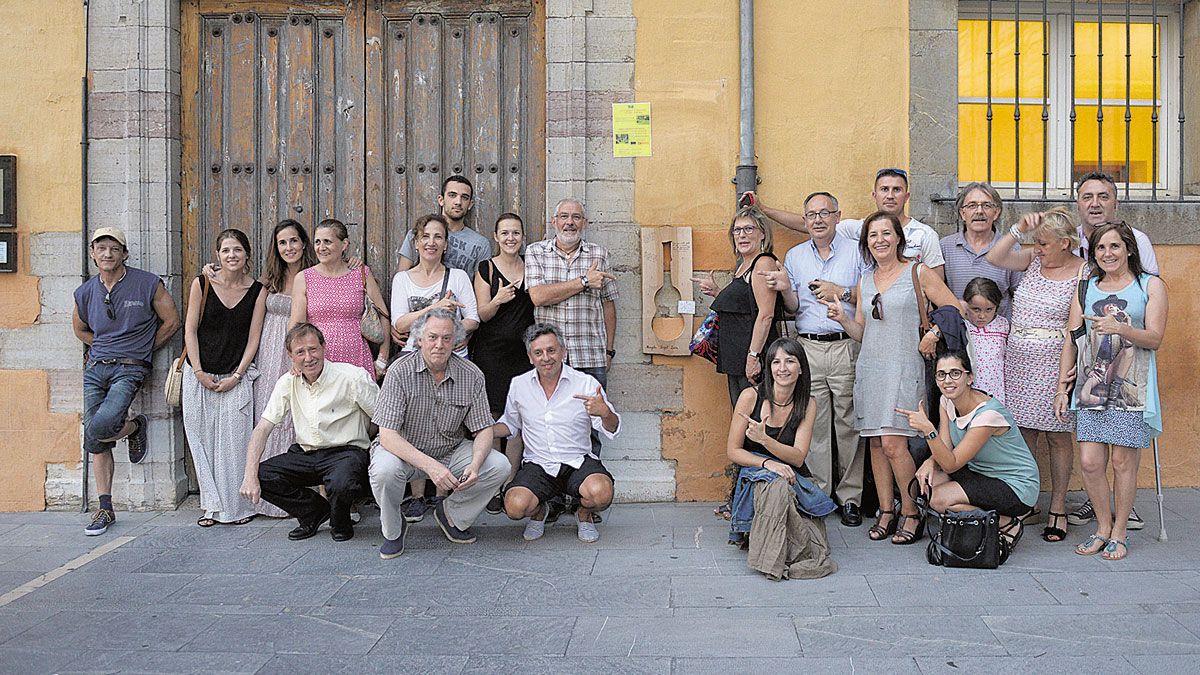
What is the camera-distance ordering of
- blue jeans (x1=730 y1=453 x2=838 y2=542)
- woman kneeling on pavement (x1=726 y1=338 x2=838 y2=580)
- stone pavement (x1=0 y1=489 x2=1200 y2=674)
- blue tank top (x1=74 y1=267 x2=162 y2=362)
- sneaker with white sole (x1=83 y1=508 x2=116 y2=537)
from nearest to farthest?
stone pavement (x1=0 y1=489 x2=1200 y2=674) → woman kneeling on pavement (x1=726 y1=338 x2=838 y2=580) → blue jeans (x1=730 y1=453 x2=838 y2=542) → sneaker with white sole (x1=83 y1=508 x2=116 y2=537) → blue tank top (x1=74 y1=267 x2=162 y2=362)

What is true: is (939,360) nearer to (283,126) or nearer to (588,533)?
(588,533)

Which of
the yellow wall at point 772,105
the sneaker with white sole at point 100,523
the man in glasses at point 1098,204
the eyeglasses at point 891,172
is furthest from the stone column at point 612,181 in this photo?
the sneaker with white sole at point 100,523

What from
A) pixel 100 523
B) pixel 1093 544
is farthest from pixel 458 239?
pixel 1093 544

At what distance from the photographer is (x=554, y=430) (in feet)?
18.9

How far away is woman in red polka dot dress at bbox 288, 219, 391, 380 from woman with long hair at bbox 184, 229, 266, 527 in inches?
13.3

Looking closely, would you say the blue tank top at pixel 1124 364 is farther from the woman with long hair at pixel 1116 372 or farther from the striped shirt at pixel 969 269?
the striped shirt at pixel 969 269

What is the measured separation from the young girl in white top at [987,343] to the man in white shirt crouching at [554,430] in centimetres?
191

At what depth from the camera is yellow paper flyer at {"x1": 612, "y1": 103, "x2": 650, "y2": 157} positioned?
655 cm

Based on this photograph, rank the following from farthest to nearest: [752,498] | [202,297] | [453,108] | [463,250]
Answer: [453,108]
[463,250]
[202,297]
[752,498]

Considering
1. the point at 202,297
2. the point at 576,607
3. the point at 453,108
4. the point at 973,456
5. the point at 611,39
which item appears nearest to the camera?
the point at 576,607

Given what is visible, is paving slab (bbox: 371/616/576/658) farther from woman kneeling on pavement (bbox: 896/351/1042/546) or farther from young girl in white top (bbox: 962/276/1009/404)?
young girl in white top (bbox: 962/276/1009/404)

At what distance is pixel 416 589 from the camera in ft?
16.2

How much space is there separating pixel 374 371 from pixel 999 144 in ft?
13.3

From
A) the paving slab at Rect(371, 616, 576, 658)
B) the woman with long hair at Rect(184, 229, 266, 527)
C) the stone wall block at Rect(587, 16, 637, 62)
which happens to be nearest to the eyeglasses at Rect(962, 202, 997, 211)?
the stone wall block at Rect(587, 16, 637, 62)
